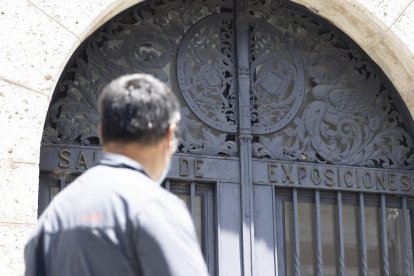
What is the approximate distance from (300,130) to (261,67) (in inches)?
19.5

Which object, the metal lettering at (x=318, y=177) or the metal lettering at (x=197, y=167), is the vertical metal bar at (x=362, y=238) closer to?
the metal lettering at (x=318, y=177)

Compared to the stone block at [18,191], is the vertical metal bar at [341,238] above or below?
below

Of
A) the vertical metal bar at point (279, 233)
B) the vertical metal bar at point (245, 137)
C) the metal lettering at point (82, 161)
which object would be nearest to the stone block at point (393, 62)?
the vertical metal bar at point (245, 137)

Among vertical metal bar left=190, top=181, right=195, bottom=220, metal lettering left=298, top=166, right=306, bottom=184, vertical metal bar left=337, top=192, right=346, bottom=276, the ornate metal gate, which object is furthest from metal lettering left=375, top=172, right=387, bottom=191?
vertical metal bar left=190, top=181, right=195, bottom=220

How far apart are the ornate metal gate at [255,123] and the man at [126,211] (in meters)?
3.61

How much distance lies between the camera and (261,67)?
7.21 meters

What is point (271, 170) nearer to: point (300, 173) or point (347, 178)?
point (300, 173)

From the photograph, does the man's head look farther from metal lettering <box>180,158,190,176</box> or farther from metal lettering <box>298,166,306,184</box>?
metal lettering <box>298,166,306,184</box>

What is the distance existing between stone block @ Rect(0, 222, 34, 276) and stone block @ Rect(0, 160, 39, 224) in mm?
38

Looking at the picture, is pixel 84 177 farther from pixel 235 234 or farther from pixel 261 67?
pixel 261 67

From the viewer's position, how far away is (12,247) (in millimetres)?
5770

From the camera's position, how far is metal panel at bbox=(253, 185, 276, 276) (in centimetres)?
675

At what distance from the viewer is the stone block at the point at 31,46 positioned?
6043 mm

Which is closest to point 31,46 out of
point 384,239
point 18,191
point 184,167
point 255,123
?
point 18,191
